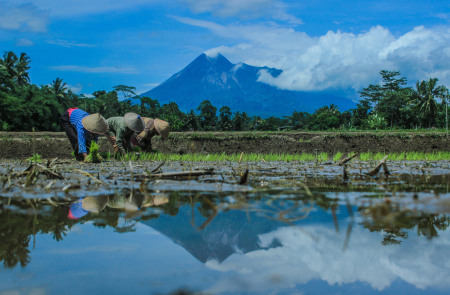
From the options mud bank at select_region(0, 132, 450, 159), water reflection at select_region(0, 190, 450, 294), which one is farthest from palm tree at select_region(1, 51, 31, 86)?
water reflection at select_region(0, 190, 450, 294)

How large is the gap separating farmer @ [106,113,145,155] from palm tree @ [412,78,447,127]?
6170 centimetres

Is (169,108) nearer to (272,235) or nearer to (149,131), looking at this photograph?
(149,131)

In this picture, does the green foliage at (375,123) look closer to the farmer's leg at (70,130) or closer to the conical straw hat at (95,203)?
the farmer's leg at (70,130)

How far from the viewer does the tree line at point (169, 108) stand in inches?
1475

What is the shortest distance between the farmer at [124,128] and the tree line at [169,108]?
92.5 ft

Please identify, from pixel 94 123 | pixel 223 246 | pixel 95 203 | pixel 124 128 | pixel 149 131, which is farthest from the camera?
pixel 149 131

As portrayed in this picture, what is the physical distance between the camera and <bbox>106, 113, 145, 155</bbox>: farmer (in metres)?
7.33

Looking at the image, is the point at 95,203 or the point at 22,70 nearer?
the point at 95,203

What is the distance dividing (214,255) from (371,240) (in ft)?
1.91

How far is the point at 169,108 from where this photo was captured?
2217 inches

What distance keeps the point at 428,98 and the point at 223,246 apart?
68.5 meters

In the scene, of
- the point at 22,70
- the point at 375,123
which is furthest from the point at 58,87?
the point at 375,123

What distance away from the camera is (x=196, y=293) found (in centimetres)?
102

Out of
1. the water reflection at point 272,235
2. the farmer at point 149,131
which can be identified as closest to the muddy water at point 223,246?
the water reflection at point 272,235
